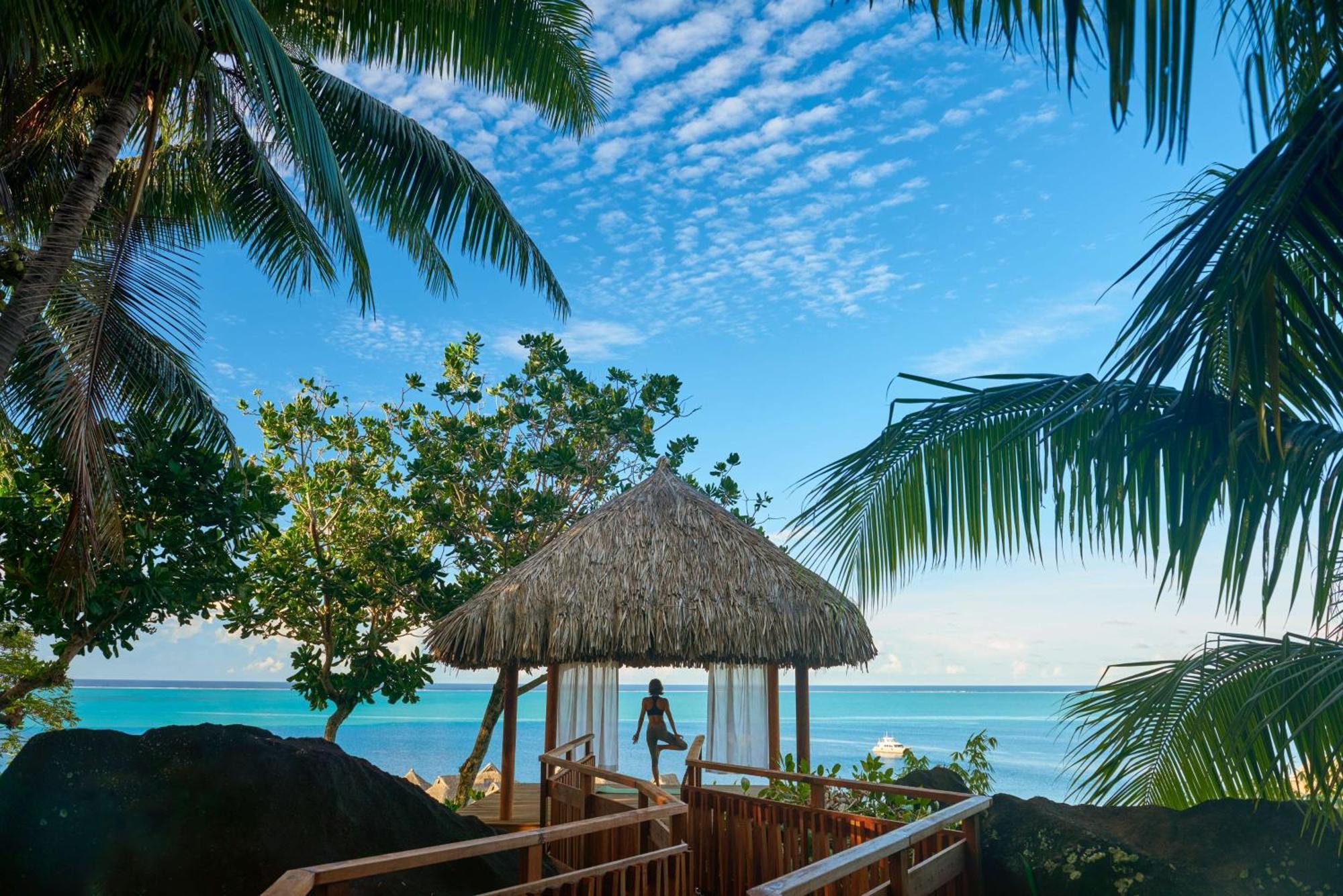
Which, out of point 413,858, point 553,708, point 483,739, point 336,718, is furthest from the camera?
point 483,739

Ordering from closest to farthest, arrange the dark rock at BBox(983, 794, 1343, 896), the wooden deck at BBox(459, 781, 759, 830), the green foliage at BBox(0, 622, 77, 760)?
the dark rock at BBox(983, 794, 1343, 896) → the wooden deck at BBox(459, 781, 759, 830) → the green foliage at BBox(0, 622, 77, 760)

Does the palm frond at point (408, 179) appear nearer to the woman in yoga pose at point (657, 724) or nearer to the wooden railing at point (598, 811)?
the woman in yoga pose at point (657, 724)

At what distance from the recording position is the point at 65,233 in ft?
21.2

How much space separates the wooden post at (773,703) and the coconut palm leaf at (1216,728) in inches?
210

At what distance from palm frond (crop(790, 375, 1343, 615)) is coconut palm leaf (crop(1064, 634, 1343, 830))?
40cm

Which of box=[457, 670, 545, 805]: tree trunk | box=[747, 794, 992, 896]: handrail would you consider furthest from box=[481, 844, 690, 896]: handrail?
box=[457, 670, 545, 805]: tree trunk

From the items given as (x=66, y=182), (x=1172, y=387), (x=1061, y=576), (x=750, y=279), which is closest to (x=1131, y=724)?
(x=1061, y=576)

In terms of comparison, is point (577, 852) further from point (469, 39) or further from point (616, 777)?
point (469, 39)

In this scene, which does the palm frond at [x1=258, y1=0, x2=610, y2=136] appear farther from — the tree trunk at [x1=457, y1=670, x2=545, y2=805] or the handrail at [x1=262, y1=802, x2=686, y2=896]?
the tree trunk at [x1=457, y1=670, x2=545, y2=805]

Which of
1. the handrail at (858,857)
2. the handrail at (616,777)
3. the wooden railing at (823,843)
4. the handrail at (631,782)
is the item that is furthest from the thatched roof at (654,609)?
the handrail at (858,857)

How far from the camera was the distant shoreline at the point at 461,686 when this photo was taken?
138750mm

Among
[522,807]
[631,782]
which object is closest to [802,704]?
[522,807]

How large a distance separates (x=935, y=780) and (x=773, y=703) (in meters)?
3.27

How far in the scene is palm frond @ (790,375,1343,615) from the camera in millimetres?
3279
